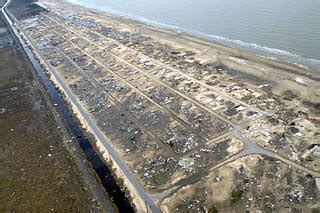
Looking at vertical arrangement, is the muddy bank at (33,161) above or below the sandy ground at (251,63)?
below

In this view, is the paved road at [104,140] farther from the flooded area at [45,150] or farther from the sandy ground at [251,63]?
the sandy ground at [251,63]

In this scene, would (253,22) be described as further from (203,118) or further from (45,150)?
(45,150)

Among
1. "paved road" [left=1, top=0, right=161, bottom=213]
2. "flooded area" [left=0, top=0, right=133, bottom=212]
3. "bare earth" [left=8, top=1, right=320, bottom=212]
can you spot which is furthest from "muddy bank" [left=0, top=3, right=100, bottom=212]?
"bare earth" [left=8, top=1, right=320, bottom=212]

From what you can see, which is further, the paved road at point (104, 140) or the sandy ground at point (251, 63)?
the sandy ground at point (251, 63)

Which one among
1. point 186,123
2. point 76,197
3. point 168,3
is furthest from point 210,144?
point 168,3

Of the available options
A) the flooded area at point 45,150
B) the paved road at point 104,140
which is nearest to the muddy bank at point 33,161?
the flooded area at point 45,150

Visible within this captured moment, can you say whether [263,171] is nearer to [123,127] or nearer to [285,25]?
[123,127]

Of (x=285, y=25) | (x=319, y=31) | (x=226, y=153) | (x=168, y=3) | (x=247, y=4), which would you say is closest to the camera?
(x=226, y=153)

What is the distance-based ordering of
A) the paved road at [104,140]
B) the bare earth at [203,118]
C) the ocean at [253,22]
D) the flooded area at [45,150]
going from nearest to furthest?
the bare earth at [203,118]
the paved road at [104,140]
the flooded area at [45,150]
the ocean at [253,22]

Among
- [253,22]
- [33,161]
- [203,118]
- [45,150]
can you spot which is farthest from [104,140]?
[253,22]
